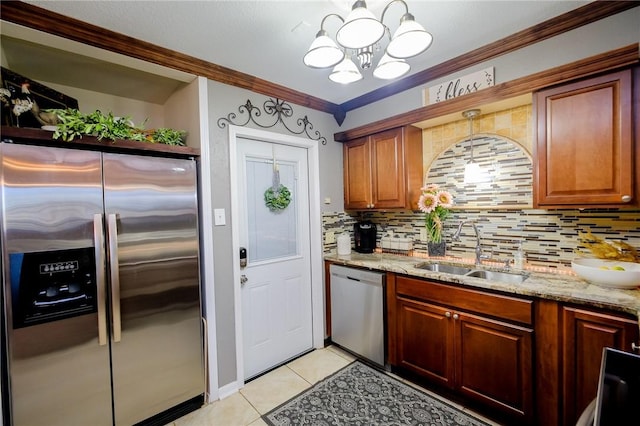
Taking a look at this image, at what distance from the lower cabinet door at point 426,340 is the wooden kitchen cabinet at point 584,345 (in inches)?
24.1

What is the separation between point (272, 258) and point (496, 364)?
184cm

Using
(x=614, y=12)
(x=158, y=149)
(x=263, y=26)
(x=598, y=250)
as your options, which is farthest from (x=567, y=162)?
(x=158, y=149)

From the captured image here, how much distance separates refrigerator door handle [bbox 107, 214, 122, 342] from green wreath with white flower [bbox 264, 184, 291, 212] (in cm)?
119

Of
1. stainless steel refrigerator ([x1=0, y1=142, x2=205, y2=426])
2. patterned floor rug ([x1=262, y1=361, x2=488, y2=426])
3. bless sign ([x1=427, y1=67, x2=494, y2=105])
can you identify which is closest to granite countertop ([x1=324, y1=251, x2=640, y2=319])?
patterned floor rug ([x1=262, y1=361, x2=488, y2=426])

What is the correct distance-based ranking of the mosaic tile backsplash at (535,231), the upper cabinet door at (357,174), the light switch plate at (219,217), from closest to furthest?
the mosaic tile backsplash at (535,231) → the light switch plate at (219,217) → the upper cabinet door at (357,174)

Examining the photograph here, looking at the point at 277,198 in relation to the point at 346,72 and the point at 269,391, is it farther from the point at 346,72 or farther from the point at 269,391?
the point at 269,391

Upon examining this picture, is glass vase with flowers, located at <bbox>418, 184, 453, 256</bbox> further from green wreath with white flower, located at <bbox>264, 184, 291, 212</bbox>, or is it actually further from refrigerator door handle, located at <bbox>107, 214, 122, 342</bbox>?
refrigerator door handle, located at <bbox>107, 214, 122, 342</bbox>

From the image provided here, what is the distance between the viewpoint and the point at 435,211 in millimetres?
2502

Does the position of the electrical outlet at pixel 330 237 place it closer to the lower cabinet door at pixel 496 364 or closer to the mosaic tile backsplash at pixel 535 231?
the mosaic tile backsplash at pixel 535 231

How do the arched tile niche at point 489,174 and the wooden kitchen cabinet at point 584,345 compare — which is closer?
the wooden kitchen cabinet at point 584,345

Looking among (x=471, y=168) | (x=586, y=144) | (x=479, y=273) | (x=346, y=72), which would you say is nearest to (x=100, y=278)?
(x=346, y=72)

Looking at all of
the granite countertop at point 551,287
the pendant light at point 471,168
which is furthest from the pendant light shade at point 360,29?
the granite countertop at point 551,287

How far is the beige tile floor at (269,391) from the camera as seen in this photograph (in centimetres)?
193

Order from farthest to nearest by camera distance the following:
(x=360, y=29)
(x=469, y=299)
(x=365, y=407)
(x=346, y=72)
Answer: (x=365, y=407), (x=469, y=299), (x=346, y=72), (x=360, y=29)
